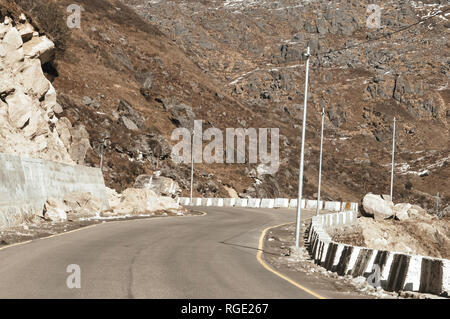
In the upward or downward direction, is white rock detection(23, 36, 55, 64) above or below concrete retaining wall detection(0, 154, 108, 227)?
above

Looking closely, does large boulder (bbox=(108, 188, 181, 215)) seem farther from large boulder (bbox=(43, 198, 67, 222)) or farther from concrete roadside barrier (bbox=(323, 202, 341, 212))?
concrete roadside barrier (bbox=(323, 202, 341, 212))

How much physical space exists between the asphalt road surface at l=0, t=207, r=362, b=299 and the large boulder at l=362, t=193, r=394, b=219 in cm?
2375

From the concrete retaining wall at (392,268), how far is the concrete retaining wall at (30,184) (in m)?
11.6

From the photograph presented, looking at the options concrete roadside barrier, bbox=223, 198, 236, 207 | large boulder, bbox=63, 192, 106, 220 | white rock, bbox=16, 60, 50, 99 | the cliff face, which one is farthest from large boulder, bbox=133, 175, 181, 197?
large boulder, bbox=63, 192, 106, 220

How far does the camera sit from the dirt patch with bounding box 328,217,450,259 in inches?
1261

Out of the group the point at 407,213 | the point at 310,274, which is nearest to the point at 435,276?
the point at 310,274

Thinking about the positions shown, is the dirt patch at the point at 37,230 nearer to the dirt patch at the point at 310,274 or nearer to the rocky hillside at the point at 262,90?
the dirt patch at the point at 310,274

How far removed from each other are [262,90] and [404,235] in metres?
104

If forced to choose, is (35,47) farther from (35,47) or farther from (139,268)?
(139,268)

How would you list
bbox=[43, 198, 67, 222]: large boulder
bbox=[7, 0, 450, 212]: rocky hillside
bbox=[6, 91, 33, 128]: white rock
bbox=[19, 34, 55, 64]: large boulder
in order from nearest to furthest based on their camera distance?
bbox=[43, 198, 67, 222]: large boulder
bbox=[6, 91, 33, 128]: white rock
bbox=[19, 34, 55, 64]: large boulder
bbox=[7, 0, 450, 212]: rocky hillside

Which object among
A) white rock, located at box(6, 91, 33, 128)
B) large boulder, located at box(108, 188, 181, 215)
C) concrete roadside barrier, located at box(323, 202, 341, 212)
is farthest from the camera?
concrete roadside barrier, located at box(323, 202, 341, 212)

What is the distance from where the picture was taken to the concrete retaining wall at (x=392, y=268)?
934 cm
